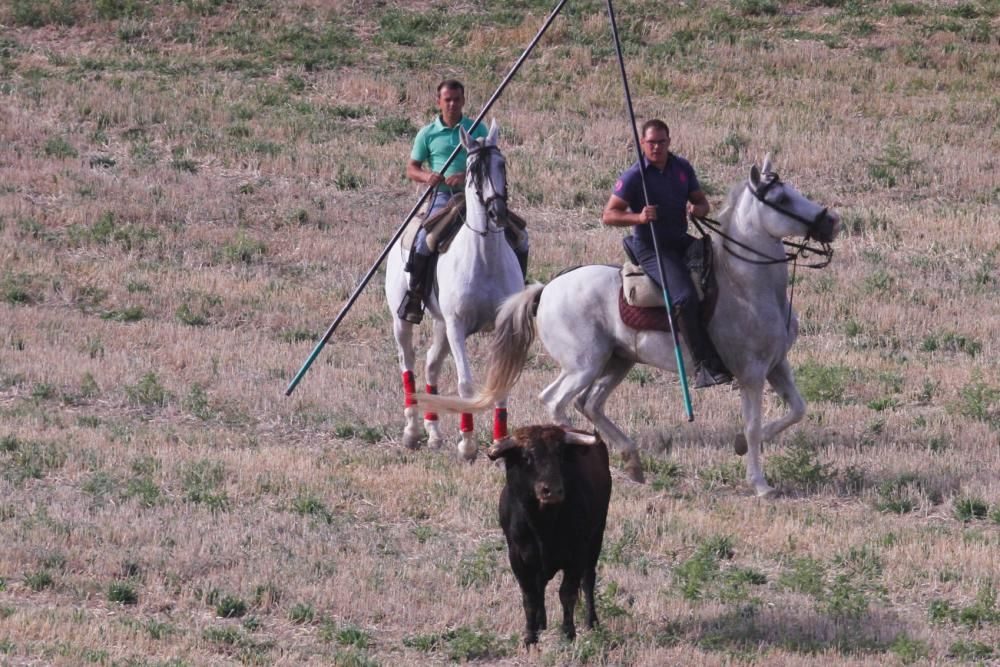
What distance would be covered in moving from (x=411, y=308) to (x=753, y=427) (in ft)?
10.5

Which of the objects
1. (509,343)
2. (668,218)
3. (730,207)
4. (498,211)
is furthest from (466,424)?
(730,207)

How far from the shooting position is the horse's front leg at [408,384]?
14375 millimetres

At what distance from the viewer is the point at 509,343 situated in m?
13.2

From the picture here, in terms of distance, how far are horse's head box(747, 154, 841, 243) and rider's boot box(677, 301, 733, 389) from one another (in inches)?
34.1

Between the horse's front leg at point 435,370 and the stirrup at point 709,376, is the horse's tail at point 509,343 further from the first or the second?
the stirrup at point 709,376

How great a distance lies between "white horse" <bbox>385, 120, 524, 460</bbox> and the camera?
13.1 m

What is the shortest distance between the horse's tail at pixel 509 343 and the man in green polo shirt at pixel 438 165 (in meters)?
0.87

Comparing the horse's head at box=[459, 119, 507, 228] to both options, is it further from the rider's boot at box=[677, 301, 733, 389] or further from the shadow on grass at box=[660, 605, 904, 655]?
the shadow on grass at box=[660, 605, 904, 655]

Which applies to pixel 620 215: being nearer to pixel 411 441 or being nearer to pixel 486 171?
pixel 486 171

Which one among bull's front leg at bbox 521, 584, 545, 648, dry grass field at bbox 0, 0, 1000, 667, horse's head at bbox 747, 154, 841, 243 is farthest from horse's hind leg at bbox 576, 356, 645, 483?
bull's front leg at bbox 521, 584, 545, 648

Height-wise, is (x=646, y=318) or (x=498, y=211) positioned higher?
(x=498, y=211)

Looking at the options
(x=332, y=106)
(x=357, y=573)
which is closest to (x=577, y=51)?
(x=332, y=106)

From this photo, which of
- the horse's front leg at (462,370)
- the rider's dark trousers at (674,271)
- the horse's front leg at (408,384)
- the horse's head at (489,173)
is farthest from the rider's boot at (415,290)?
the rider's dark trousers at (674,271)

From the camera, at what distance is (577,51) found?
1307 inches
